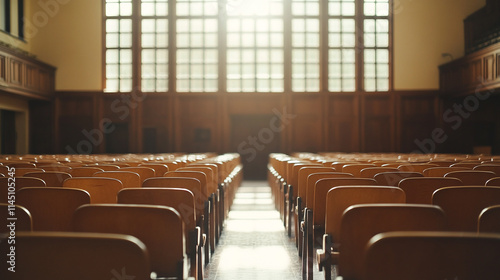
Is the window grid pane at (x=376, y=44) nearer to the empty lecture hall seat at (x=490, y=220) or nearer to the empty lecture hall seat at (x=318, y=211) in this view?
the empty lecture hall seat at (x=318, y=211)

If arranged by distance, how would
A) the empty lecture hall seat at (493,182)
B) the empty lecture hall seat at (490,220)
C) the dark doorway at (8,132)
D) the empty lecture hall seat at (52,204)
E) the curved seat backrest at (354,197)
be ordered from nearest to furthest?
1. the empty lecture hall seat at (490,220)
2. the empty lecture hall seat at (52,204)
3. the curved seat backrest at (354,197)
4. the empty lecture hall seat at (493,182)
5. the dark doorway at (8,132)

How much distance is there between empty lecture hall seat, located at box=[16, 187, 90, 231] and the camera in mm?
2533

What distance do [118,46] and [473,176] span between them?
54.7ft

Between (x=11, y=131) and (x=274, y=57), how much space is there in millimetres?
10716

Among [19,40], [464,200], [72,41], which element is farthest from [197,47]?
[464,200]

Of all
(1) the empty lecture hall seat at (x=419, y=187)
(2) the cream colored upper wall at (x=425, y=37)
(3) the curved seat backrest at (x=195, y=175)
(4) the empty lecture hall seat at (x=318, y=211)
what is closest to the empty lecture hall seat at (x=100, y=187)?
(3) the curved seat backrest at (x=195, y=175)

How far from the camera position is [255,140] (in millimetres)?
18453

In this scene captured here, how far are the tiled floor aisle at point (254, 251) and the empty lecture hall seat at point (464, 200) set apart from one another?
168 centimetres

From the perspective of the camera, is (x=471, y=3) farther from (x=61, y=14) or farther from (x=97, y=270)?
(x=97, y=270)

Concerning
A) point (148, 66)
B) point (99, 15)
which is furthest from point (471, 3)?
point (99, 15)

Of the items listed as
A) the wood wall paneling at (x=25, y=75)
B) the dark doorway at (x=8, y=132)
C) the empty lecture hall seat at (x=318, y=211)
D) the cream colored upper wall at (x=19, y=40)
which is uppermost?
the cream colored upper wall at (x=19, y=40)

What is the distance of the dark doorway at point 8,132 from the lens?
655 inches

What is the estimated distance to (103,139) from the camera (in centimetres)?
1797

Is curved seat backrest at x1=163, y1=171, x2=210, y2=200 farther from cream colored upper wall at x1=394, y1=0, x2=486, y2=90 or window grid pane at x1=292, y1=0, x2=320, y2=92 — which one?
cream colored upper wall at x1=394, y1=0, x2=486, y2=90
